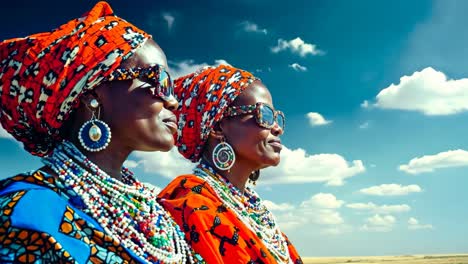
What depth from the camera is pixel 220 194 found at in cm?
543

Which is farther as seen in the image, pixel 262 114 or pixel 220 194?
pixel 262 114

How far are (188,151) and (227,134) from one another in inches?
20.6

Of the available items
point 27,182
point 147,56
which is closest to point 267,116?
point 147,56

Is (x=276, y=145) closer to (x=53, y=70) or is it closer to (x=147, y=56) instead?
(x=147, y=56)

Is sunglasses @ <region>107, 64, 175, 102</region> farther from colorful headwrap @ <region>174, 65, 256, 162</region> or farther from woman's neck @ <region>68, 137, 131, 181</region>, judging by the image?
colorful headwrap @ <region>174, 65, 256, 162</region>

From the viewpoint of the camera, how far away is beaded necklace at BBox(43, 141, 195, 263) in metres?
3.46

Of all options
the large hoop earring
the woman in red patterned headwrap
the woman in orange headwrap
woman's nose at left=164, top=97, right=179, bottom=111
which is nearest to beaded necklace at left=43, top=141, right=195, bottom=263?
the woman in red patterned headwrap

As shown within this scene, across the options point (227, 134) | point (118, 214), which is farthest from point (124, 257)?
point (227, 134)

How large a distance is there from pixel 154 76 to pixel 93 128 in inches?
24.8

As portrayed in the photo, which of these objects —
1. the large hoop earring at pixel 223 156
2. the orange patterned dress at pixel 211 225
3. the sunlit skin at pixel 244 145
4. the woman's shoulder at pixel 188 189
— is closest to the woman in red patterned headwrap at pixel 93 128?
the orange patterned dress at pixel 211 225

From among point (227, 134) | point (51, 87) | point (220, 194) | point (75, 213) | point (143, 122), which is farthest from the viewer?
point (227, 134)

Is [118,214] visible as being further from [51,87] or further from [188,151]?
[188,151]

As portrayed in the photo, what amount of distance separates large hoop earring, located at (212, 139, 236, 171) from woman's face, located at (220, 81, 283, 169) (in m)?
A: 0.09

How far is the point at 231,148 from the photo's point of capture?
574cm
